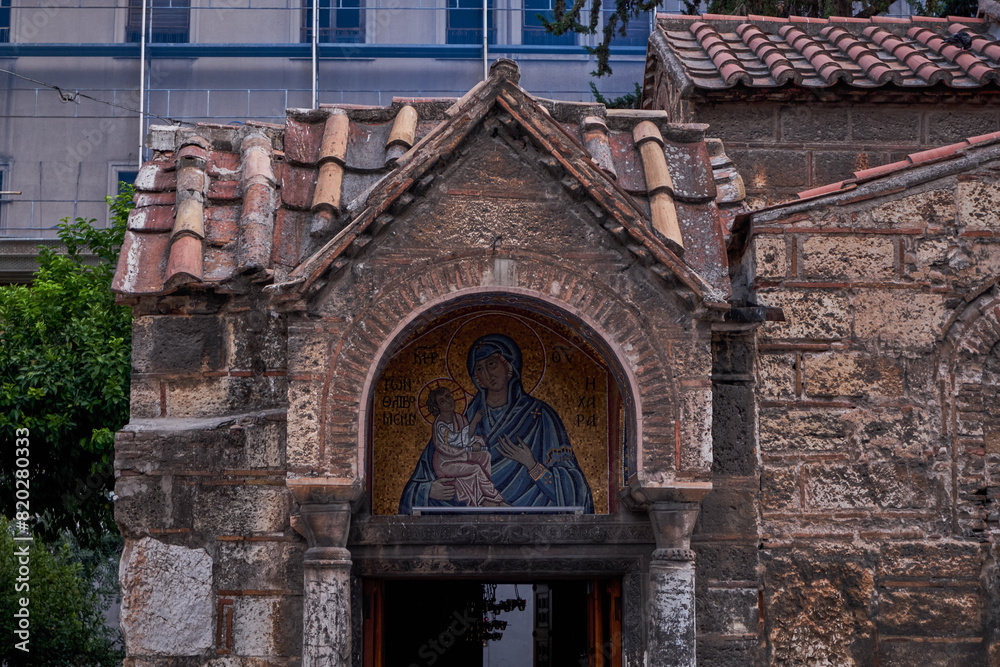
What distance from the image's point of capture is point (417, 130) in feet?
22.9

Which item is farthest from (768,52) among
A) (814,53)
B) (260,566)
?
(260,566)

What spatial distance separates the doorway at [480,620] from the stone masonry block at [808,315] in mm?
1832

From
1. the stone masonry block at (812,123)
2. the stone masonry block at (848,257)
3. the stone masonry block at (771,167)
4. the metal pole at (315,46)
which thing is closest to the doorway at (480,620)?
the stone masonry block at (848,257)

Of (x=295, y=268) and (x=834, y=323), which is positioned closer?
Answer: (x=295, y=268)

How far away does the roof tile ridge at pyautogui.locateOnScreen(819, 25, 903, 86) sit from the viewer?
895 cm

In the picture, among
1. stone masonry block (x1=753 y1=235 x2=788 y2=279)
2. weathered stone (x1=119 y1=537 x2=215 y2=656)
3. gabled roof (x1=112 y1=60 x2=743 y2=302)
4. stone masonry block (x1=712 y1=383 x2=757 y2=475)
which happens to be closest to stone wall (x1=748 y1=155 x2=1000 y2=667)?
stone masonry block (x1=753 y1=235 x2=788 y2=279)

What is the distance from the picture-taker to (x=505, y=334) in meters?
7.17

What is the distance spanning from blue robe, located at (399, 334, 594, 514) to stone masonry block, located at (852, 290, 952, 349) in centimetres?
190

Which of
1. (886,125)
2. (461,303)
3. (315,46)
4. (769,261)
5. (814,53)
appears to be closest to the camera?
(461,303)

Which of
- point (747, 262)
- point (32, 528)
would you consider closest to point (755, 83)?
point (747, 262)

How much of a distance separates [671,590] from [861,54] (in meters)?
5.27

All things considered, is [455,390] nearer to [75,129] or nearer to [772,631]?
[772,631]

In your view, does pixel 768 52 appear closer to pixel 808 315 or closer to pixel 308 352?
pixel 808 315

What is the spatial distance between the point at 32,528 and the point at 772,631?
27.4 ft
